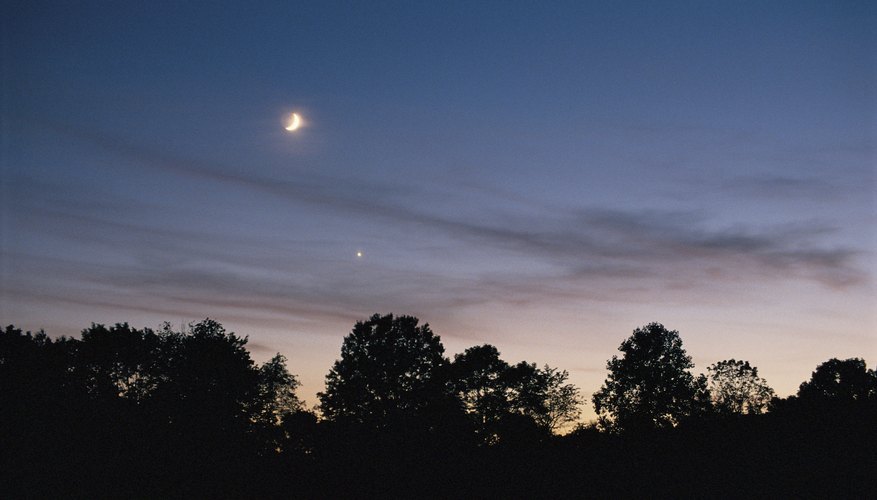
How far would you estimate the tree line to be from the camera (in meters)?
36.3

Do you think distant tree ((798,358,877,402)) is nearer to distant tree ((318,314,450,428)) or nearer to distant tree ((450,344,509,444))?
distant tree ((450,344,509,444))

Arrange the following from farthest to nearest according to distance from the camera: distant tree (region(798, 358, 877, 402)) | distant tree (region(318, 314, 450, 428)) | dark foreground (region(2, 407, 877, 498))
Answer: distant tree (region(798, 358, 877, 402)) → distant tree (region(318, 314, 450, 428)) → dark foreground (region(2, 407, 877, 498))

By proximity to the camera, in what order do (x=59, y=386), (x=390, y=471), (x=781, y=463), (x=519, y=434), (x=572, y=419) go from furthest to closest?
(x=572, y=419) < (x=519, y=434) < (x=59, y=386) < (x=390, y=471) < (x=781, y=463)

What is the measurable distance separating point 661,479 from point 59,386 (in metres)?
65.8

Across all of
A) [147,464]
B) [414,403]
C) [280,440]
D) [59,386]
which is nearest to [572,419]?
[414,403]

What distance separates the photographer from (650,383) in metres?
77.1

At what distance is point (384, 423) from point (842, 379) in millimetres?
85550

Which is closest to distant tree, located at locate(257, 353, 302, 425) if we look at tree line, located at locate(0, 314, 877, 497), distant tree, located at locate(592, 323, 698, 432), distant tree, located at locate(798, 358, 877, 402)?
tree line, located at locate(0, 314, 877, 497)

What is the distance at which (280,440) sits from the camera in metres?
69.4

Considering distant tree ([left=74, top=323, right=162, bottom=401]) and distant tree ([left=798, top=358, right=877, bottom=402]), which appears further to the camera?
distant tree ([left=798, top=358, right=877, bottom=402])

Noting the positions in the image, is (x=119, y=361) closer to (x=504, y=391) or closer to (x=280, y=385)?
(x=280, y=385)

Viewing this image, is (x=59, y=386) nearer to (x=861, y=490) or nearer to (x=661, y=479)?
(x=661, y=479)

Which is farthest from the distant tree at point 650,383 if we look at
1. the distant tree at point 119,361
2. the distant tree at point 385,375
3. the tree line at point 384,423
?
the distant tree at point 119,361

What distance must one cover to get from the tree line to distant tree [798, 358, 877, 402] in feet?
1.16
